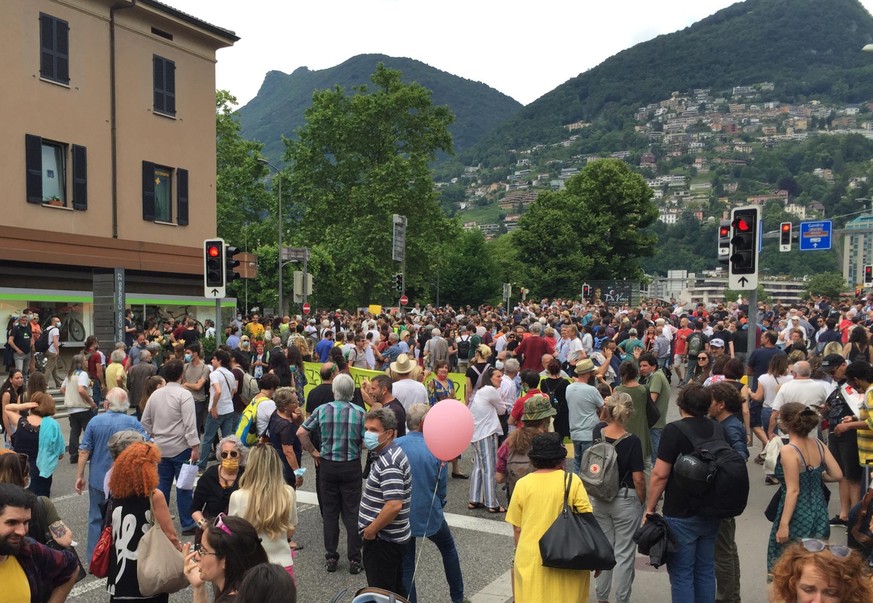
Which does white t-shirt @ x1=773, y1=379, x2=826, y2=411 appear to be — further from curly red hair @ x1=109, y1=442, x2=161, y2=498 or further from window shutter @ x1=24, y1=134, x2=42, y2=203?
window shutter @ x1=24, y1=134, x2=42, y2=203

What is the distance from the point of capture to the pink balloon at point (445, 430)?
5824 millimetres

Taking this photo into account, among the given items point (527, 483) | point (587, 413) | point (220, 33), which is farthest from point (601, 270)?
point (527, 483)

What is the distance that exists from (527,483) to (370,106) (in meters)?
43.5

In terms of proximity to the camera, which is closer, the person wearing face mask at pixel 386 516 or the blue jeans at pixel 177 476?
the person wearing face mask at pixel 386 516

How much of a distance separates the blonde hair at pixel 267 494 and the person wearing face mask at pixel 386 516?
697mm

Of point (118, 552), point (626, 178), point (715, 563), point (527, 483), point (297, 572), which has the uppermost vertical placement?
point (626, 178)

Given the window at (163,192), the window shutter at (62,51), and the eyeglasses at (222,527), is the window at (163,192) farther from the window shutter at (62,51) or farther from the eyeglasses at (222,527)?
the eyeglasses at (222,527)

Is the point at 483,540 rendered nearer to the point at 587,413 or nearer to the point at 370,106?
the point at 587,413

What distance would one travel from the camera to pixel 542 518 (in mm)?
4641

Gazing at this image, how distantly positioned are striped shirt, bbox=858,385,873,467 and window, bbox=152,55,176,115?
2373 cm

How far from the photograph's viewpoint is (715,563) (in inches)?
231

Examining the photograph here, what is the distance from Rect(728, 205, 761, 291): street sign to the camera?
10977 millimetres

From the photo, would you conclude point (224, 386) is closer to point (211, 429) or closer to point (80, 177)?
point (211, 429)

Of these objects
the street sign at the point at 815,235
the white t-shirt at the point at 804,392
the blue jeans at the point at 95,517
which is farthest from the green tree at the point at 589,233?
the blue jeans at the point at 95,517
